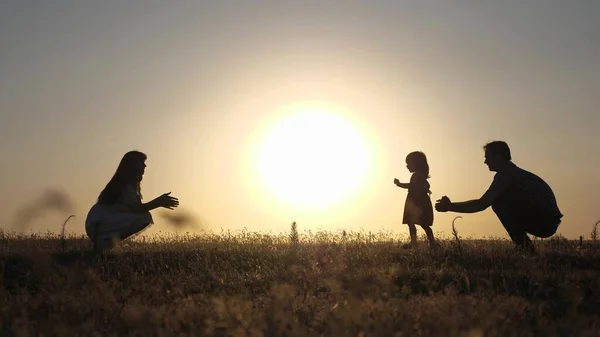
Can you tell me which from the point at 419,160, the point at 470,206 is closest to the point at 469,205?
the point at 470,206

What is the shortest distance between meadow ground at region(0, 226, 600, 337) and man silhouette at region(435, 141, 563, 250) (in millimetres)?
617

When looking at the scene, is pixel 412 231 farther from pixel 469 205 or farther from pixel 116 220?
pixel 116 220

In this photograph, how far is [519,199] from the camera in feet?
35.8

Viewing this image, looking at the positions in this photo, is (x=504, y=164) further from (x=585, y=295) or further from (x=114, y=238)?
(x=114, y=238)

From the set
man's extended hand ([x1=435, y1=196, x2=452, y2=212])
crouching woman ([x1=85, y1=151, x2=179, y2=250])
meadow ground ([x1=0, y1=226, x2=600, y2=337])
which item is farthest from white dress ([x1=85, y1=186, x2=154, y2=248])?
man's extended hand ([x1=435, y1=196, x2=452, y2=212])

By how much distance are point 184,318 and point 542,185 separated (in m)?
7.60

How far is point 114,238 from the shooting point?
409 inches

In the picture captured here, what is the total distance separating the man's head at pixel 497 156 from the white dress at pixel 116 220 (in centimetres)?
569

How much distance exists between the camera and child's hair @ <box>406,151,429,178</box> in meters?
14.0

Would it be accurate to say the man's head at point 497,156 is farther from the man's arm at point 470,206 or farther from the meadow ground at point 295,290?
the meadow ground at point 295,290

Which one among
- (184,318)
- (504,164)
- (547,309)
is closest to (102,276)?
(184,318)

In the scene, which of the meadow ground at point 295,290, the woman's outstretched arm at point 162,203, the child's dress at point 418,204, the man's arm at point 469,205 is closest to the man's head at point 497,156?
the man's arm at point 469,205

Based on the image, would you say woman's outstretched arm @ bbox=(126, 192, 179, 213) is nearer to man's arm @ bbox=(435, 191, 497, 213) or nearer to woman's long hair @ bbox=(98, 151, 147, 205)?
woman's long hair @ bbox=(98, 151, 147, 205)

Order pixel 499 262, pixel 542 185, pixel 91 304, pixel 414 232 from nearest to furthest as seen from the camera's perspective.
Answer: pixel 91 304, pixel 499 262, pixel 542 185, pixel 414 232
